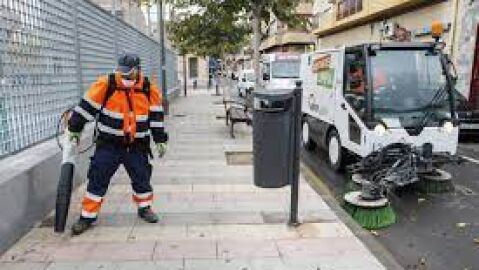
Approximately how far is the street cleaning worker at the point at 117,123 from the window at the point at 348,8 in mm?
22693

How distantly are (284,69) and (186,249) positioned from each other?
18626 mm

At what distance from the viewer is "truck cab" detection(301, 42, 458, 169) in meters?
7.05

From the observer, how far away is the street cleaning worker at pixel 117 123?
4.76m

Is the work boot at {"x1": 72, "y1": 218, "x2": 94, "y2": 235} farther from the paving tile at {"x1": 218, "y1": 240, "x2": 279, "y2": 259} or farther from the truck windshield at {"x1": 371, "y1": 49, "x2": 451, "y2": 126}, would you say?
the truck windshield at {"x1": 371, "y1": 49, "x2": 451, "y2": 126}

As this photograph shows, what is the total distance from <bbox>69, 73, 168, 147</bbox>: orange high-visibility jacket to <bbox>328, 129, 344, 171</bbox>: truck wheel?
4133 mm

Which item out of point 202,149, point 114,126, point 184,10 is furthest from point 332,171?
point 184,10

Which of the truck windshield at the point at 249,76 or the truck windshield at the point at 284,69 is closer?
the truck windshield at the point at 284,69

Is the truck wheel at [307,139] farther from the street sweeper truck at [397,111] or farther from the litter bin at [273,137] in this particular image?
the litter bin at [273,137]

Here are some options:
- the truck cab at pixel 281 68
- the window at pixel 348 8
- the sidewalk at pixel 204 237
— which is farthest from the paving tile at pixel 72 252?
the window at pixel 348 8

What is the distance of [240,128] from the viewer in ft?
42.8

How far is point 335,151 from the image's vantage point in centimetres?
851

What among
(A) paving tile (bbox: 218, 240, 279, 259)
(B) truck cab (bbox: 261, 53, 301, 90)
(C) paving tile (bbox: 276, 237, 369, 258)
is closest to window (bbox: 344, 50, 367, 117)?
(C) paving tile (bbox: 276, 237, 369, 258)

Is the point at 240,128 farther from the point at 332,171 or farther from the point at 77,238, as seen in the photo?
the point at 77,238

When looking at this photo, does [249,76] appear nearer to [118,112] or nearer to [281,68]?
[281,68]
